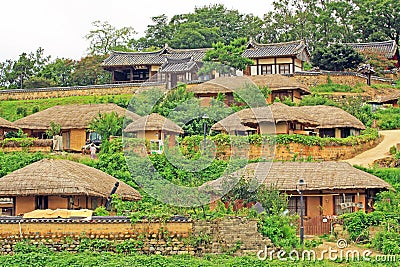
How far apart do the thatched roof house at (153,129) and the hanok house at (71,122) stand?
2.35 m

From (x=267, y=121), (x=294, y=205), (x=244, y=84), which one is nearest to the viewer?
(x=294, y=205)

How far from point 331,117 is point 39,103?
19731 millimetres

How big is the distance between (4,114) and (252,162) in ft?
70.4

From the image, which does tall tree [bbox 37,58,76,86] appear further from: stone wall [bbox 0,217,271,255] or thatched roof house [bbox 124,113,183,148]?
stone wall [bbox 0,217,271,255]

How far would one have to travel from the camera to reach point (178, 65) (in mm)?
53438

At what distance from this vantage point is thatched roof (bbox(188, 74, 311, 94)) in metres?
42.7

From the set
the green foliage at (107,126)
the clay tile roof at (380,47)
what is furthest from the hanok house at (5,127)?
the clay tile roof at (380,47)

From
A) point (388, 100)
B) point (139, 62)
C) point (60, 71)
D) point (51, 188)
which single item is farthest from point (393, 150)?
point (60, 71)

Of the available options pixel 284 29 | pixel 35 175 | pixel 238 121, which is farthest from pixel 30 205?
pixel 284 29

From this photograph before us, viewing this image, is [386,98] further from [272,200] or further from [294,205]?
[272,200]

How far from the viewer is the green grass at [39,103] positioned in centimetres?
4822
